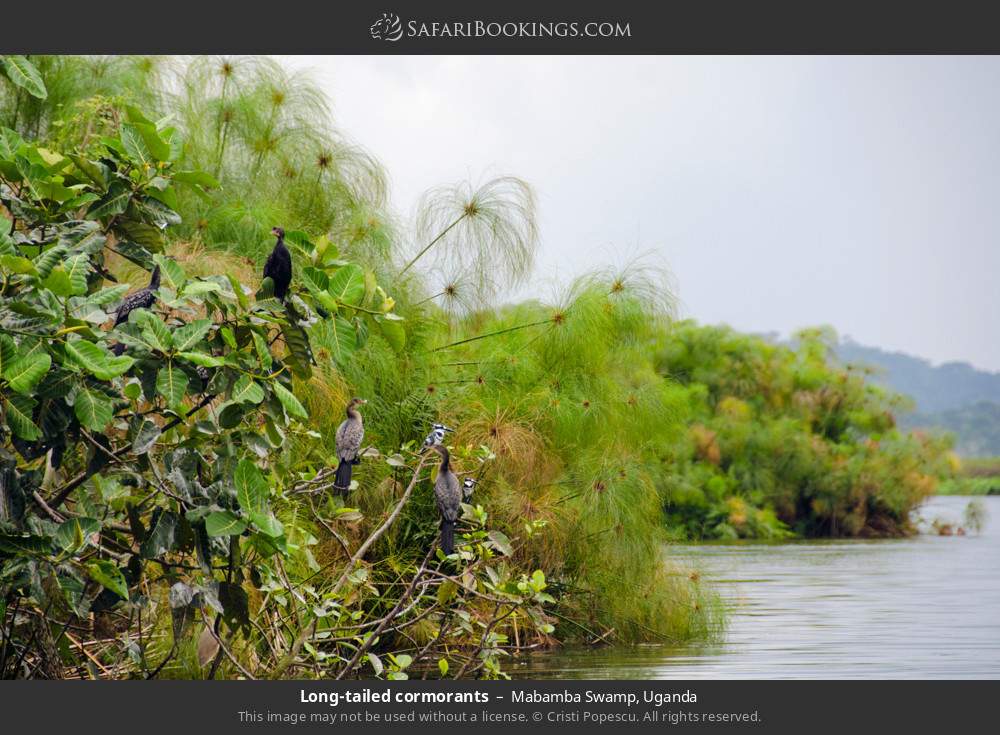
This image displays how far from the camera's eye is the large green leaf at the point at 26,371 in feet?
10.5

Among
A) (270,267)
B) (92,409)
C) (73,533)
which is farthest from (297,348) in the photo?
(73,533)

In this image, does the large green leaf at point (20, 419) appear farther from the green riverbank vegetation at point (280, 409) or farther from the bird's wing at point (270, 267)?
the bird's wing at point (270, 267)

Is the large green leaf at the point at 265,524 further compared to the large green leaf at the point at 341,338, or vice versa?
the large green leaf at the point at 341,338

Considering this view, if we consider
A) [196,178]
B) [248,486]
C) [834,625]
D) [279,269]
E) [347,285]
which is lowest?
[834,625]

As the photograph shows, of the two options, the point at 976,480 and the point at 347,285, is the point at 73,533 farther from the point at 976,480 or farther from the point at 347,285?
the point at 976,480

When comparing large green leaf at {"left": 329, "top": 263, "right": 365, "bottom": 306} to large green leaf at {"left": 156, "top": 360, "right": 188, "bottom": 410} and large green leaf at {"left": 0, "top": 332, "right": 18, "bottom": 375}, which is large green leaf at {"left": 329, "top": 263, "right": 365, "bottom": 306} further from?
large green leaf at {"left": 0, "top": 332, "right": 18, "bottom": 375}

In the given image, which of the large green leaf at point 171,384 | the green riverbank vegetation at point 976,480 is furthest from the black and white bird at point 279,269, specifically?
the green riverbank vegetation at point 976,480

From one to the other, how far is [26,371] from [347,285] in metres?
1.03

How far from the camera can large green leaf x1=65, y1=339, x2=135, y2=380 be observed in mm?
3254

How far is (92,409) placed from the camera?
3426 mm

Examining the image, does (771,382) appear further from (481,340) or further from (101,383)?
(101,383)

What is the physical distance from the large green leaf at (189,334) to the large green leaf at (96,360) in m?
0.22

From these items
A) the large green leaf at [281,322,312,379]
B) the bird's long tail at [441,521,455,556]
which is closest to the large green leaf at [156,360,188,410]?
the large green leaf at [281,322,312,379]
